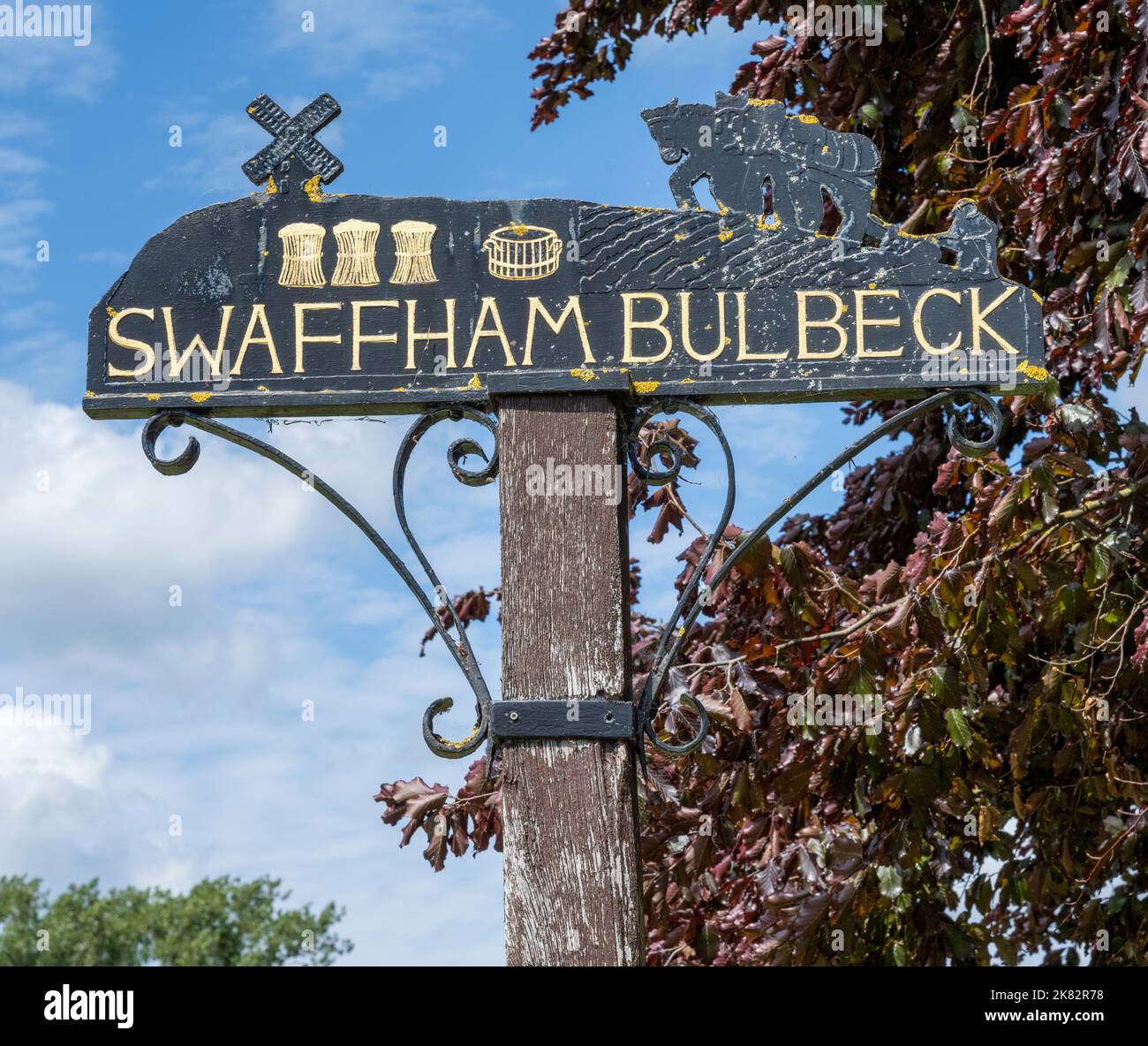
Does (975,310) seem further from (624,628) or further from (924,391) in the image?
(624,628)

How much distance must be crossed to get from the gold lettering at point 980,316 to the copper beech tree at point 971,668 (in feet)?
4.71

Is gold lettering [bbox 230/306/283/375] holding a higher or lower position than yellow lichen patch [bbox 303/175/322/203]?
lower

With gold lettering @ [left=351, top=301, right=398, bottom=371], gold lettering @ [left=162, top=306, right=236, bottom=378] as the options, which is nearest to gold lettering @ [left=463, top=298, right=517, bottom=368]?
gold lettering @ [left=351, top=301, right=398, bottom=371]

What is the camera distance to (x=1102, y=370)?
4586mm

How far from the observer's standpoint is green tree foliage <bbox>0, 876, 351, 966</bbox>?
3438cm

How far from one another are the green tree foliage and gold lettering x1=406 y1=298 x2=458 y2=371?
3265cm

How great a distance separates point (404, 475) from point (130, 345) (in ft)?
1.91

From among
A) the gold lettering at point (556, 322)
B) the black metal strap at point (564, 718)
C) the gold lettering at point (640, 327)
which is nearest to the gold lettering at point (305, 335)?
the gold lettering at point (556, 322)

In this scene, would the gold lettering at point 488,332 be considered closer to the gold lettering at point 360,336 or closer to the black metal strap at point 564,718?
the gold lettering at point 360,336

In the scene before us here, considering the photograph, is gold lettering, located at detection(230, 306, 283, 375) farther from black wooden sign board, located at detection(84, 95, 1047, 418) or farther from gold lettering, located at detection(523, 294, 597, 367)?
gold lettering, located at detection(523, 294, 597, 367)

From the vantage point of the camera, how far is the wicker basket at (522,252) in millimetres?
2785

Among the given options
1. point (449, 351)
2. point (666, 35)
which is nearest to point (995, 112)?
point (666, 35)

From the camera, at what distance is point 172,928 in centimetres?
3509

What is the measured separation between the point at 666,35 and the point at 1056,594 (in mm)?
3350
